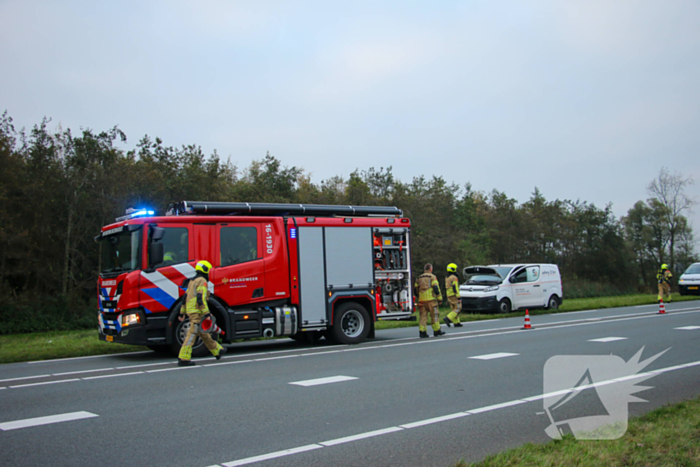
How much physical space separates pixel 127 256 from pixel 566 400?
8205 mm

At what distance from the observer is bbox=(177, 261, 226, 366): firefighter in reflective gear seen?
10664 millimetres

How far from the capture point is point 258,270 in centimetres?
1258

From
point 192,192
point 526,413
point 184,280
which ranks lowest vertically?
point 526,413

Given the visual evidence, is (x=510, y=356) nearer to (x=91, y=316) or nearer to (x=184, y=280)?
(x=184, y=280)

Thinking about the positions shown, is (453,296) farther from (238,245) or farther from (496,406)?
(496,406)

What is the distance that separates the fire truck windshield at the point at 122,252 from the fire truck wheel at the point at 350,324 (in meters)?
4.39

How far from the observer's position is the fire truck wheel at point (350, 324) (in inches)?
535

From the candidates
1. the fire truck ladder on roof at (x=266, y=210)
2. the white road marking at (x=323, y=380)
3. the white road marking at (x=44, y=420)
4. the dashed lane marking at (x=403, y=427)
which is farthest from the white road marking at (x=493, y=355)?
the white road marking at (x=44, y=420)

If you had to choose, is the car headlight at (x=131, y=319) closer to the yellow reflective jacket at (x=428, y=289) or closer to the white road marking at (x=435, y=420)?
the yellow reflective jacket at (x=428, y=289)

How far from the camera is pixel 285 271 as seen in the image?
13.0 m

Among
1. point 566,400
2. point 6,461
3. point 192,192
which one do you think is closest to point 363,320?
point 566,400

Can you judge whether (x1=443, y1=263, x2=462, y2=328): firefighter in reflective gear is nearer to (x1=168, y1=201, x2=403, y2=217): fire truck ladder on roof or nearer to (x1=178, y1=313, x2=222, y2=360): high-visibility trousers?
(x1=168, y1=201, x2=403, y2=217): fire truck ladder on roof

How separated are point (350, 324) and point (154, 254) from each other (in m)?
4.70

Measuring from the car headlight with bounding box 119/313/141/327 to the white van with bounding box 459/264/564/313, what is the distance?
1476 centimetres
